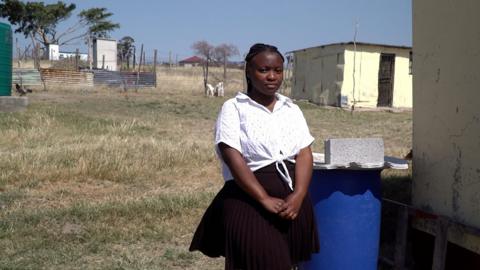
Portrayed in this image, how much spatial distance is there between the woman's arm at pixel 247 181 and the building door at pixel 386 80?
1932 centimetres

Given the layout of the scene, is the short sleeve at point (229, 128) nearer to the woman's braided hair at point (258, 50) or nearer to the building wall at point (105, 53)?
the woman's braided hair at point (258, 50)

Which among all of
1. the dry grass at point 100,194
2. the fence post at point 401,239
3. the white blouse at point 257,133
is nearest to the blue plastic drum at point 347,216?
the fence post at point 401,239

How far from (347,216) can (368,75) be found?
17.9m

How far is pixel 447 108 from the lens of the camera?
307cm

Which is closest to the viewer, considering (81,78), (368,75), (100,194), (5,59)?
(100,194)

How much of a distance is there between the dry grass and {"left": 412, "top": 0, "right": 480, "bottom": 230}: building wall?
157 cm

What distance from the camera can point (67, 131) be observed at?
9.10 meters

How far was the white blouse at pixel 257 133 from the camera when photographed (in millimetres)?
2260

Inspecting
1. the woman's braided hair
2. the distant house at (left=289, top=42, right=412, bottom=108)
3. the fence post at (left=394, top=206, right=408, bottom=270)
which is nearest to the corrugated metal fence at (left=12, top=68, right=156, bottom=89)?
the distant house at (left=289, top=42, right=412, bottom=108)

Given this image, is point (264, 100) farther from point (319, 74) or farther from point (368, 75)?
point (319, 74)

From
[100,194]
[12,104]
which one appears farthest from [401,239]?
[12,104]

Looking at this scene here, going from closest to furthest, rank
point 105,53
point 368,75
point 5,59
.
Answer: point 5,59 → point 368,75 → point 105,53

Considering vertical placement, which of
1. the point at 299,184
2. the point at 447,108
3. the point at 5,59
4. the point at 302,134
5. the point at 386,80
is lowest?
the point at 299,184

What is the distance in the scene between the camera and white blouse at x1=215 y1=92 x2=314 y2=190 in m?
2.26
